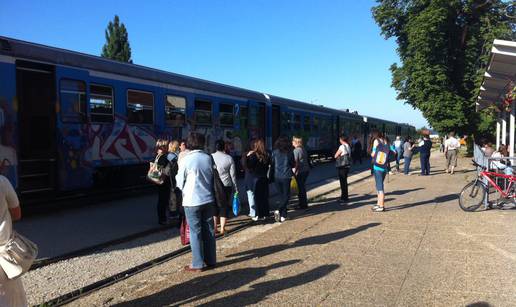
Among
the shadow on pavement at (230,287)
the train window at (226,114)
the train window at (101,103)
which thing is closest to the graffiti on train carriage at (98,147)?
the train window at (101,103)

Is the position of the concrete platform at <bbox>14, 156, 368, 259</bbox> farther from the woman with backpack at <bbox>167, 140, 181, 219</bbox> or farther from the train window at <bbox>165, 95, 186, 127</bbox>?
the train window at <bbox>165, 95, 186, 127</bbox>

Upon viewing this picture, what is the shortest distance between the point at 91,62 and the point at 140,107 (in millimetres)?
1860

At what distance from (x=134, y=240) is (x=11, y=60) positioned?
4.12 meters

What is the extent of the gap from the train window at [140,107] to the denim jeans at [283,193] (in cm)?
447

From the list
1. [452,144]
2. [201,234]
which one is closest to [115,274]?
[201,234]

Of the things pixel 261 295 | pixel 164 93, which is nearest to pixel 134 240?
pixel 261 295

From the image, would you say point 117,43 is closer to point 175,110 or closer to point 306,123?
point 306,123

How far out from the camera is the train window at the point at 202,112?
1386 centimetres

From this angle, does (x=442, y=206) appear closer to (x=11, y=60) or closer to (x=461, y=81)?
(x=11, y=60)

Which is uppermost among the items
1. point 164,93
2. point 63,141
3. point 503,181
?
point 164,93

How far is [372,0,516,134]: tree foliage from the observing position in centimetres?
2594

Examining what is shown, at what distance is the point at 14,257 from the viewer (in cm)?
305

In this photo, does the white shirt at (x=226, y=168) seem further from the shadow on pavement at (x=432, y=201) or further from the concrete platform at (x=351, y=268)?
the shadow on pavement at (x=432, y=201)

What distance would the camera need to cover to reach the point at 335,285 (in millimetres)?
4855
